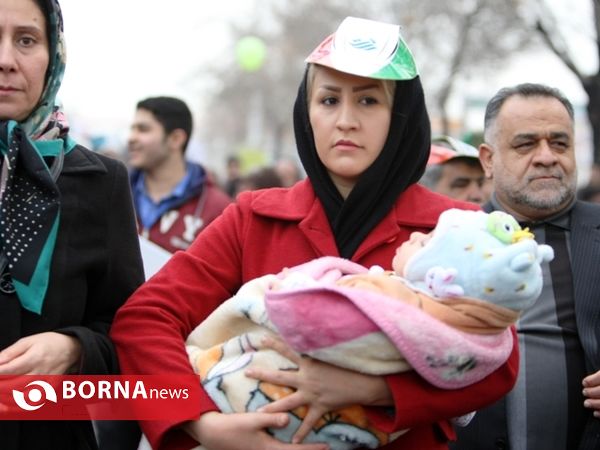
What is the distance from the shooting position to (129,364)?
2.71 meters

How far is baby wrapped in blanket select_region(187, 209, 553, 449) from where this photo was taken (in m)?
2.30

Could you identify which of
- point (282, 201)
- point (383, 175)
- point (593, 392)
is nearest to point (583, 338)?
point (593, 392)

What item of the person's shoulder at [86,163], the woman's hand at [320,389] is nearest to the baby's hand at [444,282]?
the woman's hand at [320,389]

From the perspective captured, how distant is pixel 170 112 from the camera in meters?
7.64

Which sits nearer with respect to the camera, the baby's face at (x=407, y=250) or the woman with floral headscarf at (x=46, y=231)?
the baby's face at (x=407, y=250)

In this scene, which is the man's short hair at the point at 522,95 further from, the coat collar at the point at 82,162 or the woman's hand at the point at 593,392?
the coat collar at the point at 82,162

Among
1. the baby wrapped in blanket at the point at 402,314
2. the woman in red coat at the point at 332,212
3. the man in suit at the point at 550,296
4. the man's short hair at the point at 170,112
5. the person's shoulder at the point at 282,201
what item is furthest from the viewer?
the man's short hair at the point at 170,112

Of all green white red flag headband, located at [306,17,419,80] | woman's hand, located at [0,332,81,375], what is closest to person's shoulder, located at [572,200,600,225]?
green white red flag headband, located at [306,17,419,80]

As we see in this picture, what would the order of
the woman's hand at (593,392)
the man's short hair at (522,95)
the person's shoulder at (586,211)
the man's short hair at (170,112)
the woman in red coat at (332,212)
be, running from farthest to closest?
the man's short hair at (170,112) < the man's short hair at (522,95) < the person's shoulder at (586,211) < the woman's hand at (593,392) < the woman in red coat at (332,212)

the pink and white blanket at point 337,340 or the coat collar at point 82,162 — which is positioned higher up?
the coat collar at point 82,162

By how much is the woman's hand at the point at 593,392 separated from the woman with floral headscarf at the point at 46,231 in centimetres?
176

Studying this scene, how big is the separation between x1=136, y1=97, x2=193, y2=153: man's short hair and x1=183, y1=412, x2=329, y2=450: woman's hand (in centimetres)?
527

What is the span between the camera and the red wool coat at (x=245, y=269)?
2.61 metres

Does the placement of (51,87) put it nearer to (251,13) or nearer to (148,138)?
(148,138)
